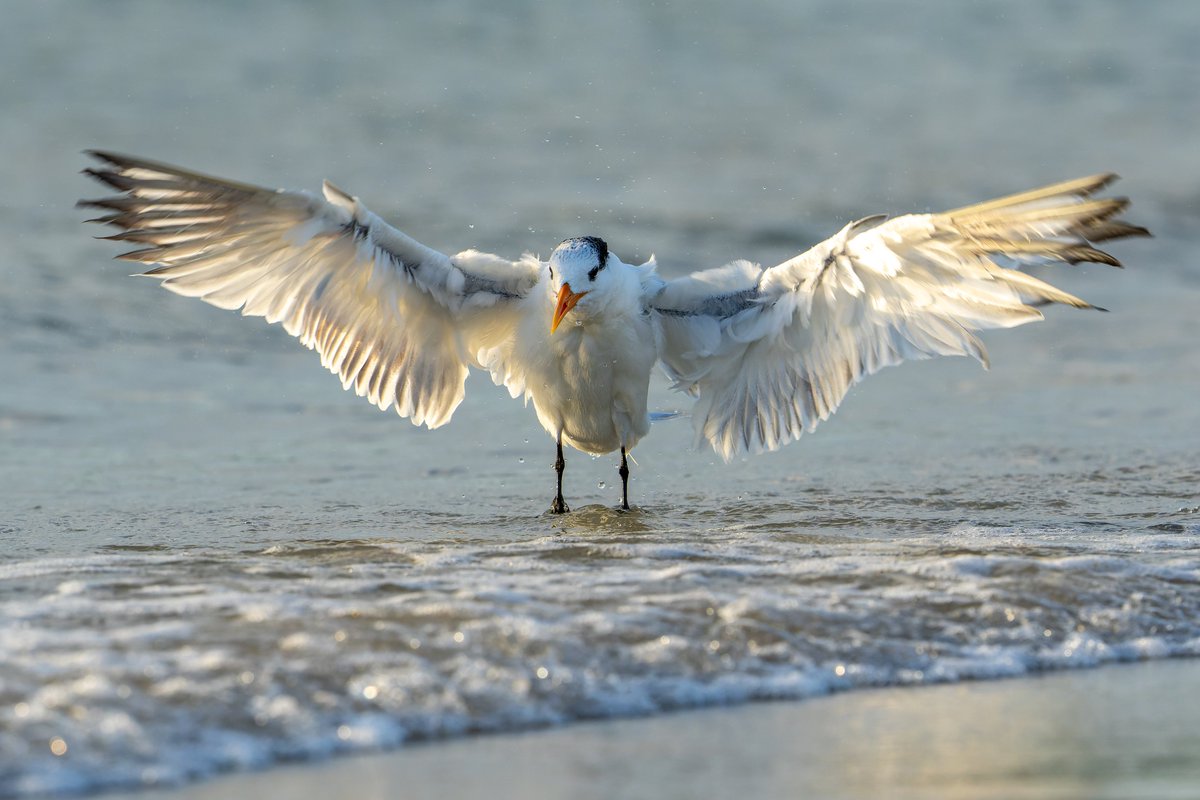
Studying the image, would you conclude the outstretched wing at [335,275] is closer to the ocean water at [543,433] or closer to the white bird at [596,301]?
the white bird at [596,301]

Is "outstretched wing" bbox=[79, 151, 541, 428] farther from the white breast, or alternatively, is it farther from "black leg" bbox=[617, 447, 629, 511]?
"black leg" bbox=[617, 447, 629, 511]

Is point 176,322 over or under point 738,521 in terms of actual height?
over

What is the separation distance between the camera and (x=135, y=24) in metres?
16.7

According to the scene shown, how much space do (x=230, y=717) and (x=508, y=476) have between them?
4.25 meters

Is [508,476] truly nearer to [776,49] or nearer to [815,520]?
[815,520]

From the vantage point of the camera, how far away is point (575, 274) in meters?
6.66

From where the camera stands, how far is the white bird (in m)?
6.27

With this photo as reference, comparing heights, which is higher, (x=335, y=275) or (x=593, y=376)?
(x=335, y=275)

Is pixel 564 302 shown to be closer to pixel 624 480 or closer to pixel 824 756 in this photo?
pixel 624 480

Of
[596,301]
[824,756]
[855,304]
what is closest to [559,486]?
[596,301]

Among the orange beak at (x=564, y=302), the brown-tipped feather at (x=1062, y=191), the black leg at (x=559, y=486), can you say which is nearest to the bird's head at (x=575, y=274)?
the orange beak at (x=564, y=302)

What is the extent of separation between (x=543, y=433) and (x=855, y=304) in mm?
2699

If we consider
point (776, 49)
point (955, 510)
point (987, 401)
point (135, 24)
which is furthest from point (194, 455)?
point (776, 49)

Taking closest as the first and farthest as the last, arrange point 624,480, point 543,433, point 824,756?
1. point 824,756
2. point 624,480
3. point 543,433
